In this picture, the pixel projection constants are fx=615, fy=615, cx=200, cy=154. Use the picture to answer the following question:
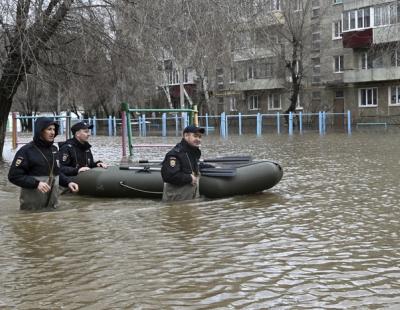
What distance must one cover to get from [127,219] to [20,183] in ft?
5.01

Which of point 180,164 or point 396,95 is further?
point 396,95

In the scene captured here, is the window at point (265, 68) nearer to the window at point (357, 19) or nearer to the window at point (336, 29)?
the window at point (336, 29)

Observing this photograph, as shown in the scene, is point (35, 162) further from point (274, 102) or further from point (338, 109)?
point (274, 102)

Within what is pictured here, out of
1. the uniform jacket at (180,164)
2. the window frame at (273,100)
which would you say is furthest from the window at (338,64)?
the uniform jacket at (180,164)

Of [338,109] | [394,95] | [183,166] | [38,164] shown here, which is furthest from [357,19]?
[38,164]

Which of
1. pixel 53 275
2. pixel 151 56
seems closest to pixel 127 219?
pixel 53 275

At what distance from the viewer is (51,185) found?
27.1 ft

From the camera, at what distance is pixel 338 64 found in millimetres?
48625

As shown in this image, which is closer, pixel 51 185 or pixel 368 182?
pixel 51 185

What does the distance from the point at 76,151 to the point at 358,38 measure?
3790 cm

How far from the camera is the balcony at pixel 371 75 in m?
43.0

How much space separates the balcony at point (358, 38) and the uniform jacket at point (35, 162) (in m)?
38.8

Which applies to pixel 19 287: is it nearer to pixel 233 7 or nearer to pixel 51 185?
pixel 51 185

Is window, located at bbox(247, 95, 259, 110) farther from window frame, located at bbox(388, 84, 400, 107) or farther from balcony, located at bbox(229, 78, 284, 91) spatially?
window frame, located at bbox(388, 84, 400, 107)
